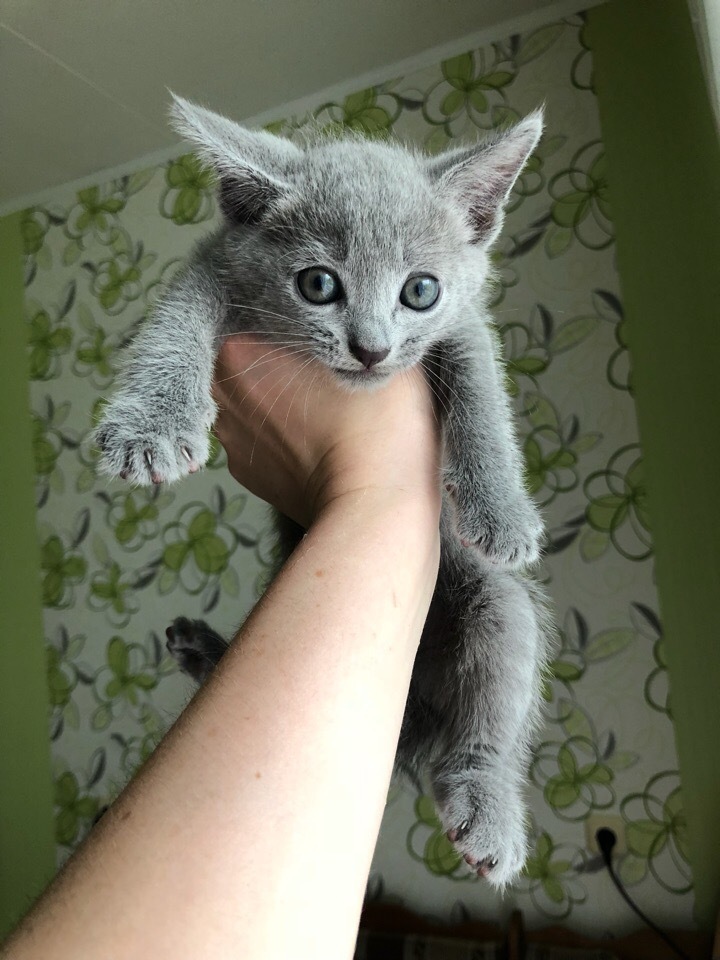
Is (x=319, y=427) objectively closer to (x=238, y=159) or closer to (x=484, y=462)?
(x=484, y=462)

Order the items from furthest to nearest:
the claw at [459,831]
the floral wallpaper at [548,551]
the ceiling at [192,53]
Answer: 1. the ceiling at [192,53]
2. the floral wallpaper at [548,551]
3. the claw at [459,831]

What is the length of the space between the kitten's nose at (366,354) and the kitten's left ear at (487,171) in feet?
0.74

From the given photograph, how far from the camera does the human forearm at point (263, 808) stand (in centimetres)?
34

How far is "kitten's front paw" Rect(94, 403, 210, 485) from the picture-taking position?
2.12 ft

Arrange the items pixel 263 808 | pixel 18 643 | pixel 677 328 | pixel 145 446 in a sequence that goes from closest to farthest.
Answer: pixel 263 808 < pixel 145 446 < pixel 677 328 < pixel 18 643

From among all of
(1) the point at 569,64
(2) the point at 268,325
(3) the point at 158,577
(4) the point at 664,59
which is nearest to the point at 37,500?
(3) the point at 158,577

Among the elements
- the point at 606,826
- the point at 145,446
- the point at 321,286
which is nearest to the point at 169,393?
the point at 145,446

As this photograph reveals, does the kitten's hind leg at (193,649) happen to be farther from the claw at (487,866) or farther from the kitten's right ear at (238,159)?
the kitten's right ear at (238,159)

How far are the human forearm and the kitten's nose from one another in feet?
0.80

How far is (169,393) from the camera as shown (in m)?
0.71

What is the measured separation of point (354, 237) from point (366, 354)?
0.42 ft

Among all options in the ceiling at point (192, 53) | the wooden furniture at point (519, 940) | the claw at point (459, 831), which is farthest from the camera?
the ceiling at point (192, 53)

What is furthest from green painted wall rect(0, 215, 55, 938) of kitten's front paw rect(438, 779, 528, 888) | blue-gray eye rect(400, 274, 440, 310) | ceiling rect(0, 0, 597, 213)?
blue-gray eye rect(400, 274, 440, 310)

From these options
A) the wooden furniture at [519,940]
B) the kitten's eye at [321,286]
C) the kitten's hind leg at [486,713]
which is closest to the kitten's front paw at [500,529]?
the kitten's hind leg at [486,713]
